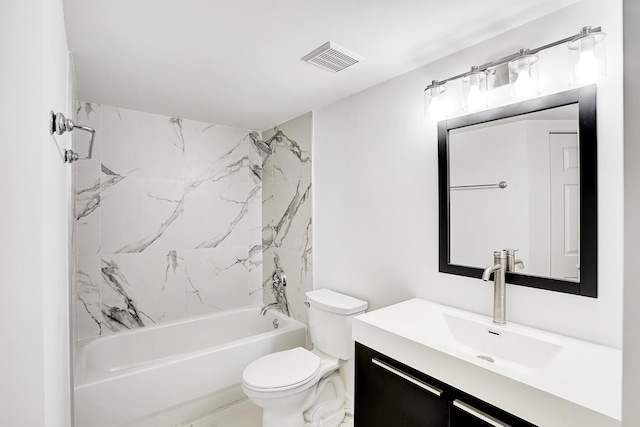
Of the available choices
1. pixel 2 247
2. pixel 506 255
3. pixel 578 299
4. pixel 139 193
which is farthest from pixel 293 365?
pixel 139 193

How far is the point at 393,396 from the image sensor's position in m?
1.47

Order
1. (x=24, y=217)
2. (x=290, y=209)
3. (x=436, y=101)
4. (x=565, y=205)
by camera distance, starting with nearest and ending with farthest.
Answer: (x=24, y=217) → (x=565, y=205) → (x=436, y=101) → (x=290, y=209)

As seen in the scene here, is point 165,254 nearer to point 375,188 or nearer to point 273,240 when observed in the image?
point 273,240

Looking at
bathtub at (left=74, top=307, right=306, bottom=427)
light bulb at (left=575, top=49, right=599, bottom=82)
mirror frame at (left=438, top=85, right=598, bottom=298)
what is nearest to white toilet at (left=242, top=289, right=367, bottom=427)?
bathtub at (left=74, top=307, right=306, bottom=427)

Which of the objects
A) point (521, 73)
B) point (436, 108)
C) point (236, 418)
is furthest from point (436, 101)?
point (236, 418)

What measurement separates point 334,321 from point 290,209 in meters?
1.22

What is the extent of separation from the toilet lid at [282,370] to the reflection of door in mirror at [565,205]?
4.77 feet

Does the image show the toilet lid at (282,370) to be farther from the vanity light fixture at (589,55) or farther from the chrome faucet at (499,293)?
the vanity light fixture at (589,55)

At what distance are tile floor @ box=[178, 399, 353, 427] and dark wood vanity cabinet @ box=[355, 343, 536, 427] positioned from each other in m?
0.83

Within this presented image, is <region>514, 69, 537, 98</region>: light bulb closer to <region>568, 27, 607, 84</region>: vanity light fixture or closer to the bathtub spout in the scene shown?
<region>568, 27, 607, 84</region>: vanity light fixture

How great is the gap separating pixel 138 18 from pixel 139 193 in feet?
5.52

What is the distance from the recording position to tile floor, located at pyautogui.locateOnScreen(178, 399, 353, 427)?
7.43 ft

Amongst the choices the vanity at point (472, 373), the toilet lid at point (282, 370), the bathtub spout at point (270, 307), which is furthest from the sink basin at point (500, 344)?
the bathtub spout at point (270, 307)

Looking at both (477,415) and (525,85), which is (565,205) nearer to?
(525,85)
